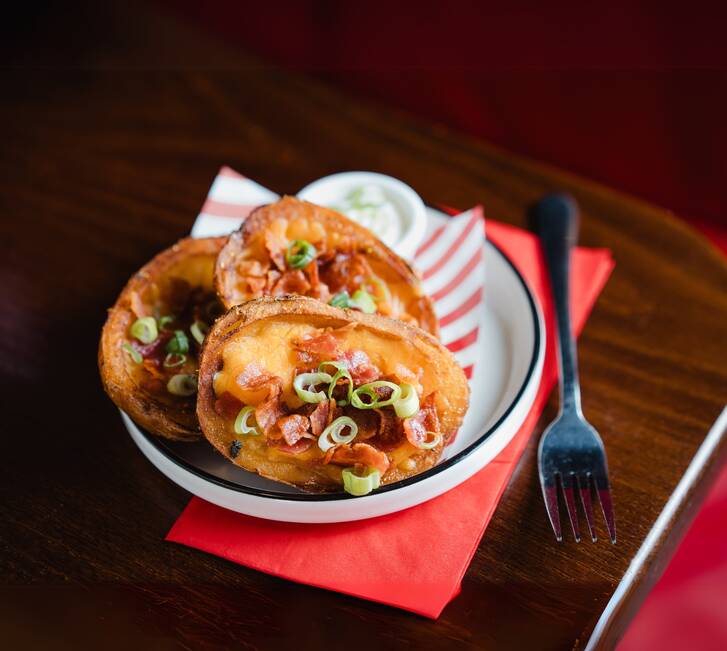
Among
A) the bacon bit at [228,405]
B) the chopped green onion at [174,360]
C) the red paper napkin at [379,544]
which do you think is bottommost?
the red paper napkin at [379,544]

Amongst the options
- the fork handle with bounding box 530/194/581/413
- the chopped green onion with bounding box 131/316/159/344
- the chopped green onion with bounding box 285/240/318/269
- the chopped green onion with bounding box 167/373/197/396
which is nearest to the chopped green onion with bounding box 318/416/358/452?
the chopped green onion with bounding box 167/373/197/396

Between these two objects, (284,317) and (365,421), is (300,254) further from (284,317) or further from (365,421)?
(365,421)

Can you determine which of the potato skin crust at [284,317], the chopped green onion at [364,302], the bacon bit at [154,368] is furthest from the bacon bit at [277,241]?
the bacon bit at [154,368]

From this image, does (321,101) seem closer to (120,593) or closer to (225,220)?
(225,220)

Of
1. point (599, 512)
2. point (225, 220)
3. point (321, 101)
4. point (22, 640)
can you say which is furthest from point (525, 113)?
point (22, 640)

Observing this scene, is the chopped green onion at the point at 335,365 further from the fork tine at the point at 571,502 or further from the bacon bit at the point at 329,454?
the fork tine at the point at 571,502

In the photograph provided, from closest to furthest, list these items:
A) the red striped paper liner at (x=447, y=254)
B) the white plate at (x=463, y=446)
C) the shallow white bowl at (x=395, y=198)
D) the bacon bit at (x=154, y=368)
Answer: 1. the white plate at (x=463, y=446)
2. the bacon bit at (x=154, y=368)
3. the red striped paper liner at (x=447, y=254)
4. the shallow white bowl at (x=395, y=198)
